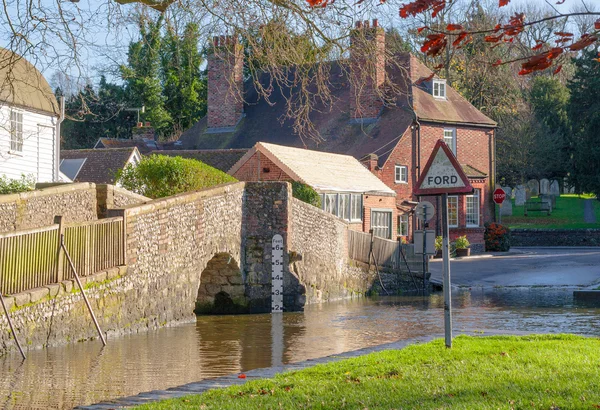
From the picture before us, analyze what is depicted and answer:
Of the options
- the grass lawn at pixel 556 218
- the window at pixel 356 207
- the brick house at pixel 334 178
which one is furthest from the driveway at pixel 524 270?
the grass lawn at pixel 556 218

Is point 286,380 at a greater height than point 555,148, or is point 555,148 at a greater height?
point 555,148

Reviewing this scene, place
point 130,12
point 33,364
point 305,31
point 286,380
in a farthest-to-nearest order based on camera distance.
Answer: point 33,364 → point 305,31 → point 130,12 → point 286,380

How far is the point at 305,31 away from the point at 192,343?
309 inches

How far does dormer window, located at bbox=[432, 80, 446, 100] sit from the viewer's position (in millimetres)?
47000

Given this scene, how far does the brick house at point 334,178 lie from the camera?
34.6 metres

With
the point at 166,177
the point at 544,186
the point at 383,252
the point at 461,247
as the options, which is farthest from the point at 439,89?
the point at 166,177

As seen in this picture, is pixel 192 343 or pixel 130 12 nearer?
pixel 130 12

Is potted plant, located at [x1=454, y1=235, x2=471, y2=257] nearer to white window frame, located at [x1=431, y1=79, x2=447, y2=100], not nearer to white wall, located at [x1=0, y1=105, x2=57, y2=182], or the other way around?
white window frame, located at [x1=431, y1=79, x2=447, y2=100]

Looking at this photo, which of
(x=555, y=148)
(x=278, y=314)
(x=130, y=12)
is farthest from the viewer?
(x=555, y=148)

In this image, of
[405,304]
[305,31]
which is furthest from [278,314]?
[305,31]

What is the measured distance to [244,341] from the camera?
18953 millimetres

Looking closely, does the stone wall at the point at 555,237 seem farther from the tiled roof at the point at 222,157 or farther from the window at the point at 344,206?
the tiled roof at the point at 222,157

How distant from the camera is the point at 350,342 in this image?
1822 centimetres

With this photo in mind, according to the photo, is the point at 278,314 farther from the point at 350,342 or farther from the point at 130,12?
the point at 130,12
